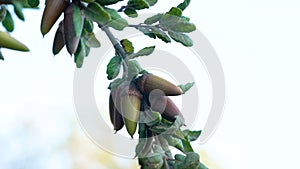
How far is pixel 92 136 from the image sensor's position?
3.05ft

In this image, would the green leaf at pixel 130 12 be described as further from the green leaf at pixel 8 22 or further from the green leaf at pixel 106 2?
the green leaf at pixel 8 22

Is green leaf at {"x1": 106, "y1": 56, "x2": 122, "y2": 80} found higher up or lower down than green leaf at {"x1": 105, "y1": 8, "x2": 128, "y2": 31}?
lower down

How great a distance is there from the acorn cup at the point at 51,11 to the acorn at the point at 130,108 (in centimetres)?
15

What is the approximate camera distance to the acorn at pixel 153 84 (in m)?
0.84

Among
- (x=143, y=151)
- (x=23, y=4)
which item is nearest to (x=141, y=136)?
(x=143, y=151)

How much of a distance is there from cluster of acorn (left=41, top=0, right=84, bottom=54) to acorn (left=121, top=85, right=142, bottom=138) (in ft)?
0.32

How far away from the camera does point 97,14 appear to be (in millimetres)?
823

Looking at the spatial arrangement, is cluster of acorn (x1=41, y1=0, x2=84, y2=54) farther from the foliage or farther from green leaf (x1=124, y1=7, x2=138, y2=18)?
green leaf (x1=124, y1=7, x2=138, y2=18)

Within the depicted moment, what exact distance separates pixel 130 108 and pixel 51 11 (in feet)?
0.61

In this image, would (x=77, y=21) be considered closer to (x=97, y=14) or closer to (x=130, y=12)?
(x=97, y=14)

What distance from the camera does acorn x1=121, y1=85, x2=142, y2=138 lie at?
0.82 m

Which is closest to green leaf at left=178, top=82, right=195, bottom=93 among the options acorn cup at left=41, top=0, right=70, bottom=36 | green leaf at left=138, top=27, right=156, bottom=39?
green leaf at left=138, top=27, right=156, bottom=39

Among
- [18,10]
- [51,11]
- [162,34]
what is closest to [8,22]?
[18,10]

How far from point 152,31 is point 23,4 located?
0.77 feet
